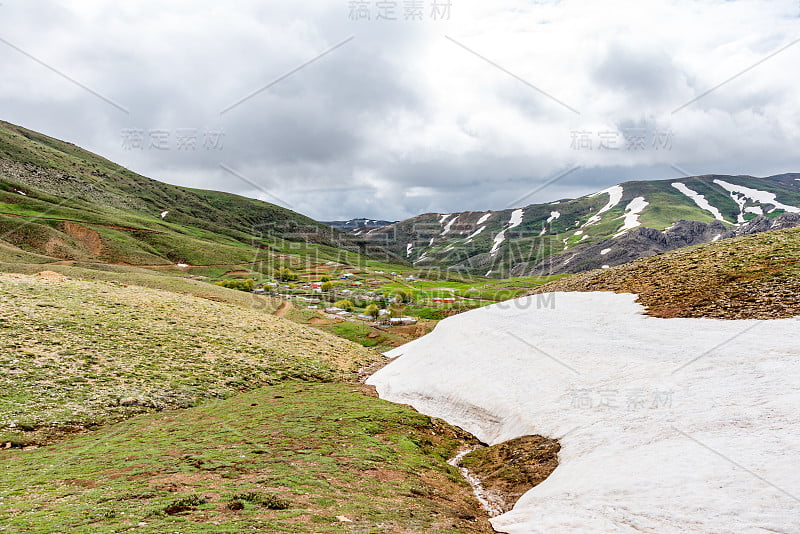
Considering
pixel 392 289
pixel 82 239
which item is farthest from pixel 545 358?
pixel 82 239

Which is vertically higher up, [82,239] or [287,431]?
[82,239]

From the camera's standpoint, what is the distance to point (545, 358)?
32.3 m

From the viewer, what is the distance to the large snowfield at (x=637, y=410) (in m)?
13.5

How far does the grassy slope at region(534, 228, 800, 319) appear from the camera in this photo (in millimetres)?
30627

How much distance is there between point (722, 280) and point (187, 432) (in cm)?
4710

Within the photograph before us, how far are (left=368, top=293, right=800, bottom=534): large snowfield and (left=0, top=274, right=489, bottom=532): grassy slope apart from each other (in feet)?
12.8

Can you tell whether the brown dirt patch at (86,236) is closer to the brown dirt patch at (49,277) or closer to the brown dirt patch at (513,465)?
the brown dirt patch at (49,277)

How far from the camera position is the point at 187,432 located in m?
25.0

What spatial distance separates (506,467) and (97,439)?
82.1 ft

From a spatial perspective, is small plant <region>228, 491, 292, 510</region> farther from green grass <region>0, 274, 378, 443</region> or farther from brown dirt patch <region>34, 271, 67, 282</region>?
brown dirt patch <region>34, 271, 67, 282</region>

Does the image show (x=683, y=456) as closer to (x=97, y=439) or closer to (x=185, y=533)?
(x=185, y=533)

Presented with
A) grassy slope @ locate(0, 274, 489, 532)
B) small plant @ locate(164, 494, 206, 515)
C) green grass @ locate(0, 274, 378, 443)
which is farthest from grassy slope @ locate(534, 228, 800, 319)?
small plant @ locate(164, 494, 206, 515)

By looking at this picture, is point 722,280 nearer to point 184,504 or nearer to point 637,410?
point 637,410

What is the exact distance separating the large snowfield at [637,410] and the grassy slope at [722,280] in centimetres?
243
